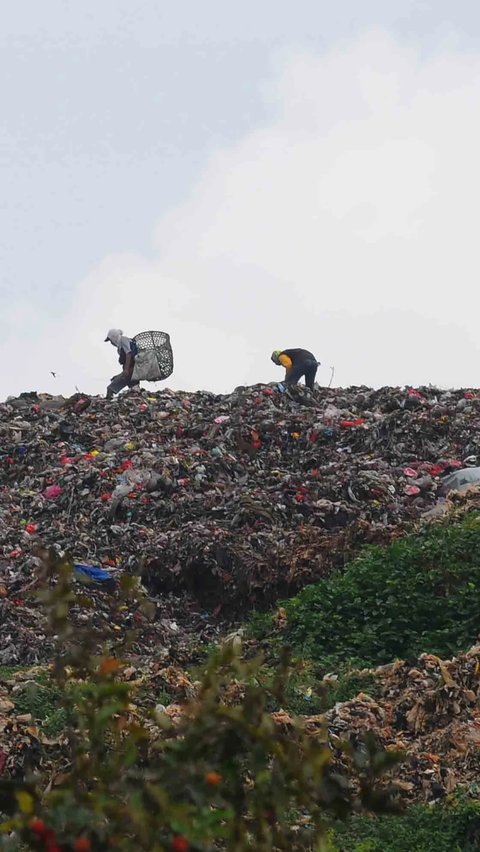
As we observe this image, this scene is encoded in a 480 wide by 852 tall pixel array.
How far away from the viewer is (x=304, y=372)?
18281mm

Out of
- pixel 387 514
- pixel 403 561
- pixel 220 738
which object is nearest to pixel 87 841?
pixel 220 738

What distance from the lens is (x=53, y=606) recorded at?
2611mm

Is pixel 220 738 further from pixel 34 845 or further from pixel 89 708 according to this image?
pixel 34 845

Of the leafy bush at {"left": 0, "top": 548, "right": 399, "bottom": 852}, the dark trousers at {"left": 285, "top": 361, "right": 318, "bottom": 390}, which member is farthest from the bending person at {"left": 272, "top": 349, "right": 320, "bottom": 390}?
the leafy bush at {"left": 0, "top": 548, "right": 399, "bottom": 852}

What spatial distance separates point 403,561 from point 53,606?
781 cm

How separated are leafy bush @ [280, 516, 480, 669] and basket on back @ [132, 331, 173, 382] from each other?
27.8 feet

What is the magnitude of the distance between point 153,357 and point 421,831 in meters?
13.3

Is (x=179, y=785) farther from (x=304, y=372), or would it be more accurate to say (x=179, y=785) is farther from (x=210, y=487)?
(x=304, y=372)

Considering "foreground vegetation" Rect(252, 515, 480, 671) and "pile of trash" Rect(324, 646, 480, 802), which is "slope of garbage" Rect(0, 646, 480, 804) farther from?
"foreground vegetation" Rect(252, 515, 480, 671)

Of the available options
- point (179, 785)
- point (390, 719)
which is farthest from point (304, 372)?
point (179, 785)

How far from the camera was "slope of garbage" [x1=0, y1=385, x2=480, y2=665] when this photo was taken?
37.4 ft

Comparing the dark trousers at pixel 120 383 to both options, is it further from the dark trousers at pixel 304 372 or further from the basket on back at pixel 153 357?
the dark trousers at pixel 304 372

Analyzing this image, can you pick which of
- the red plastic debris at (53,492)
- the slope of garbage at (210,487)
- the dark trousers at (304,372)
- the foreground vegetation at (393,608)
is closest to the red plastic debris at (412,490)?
the slope of garbage at (210,487)

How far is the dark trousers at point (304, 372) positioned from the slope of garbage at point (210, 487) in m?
0.66
